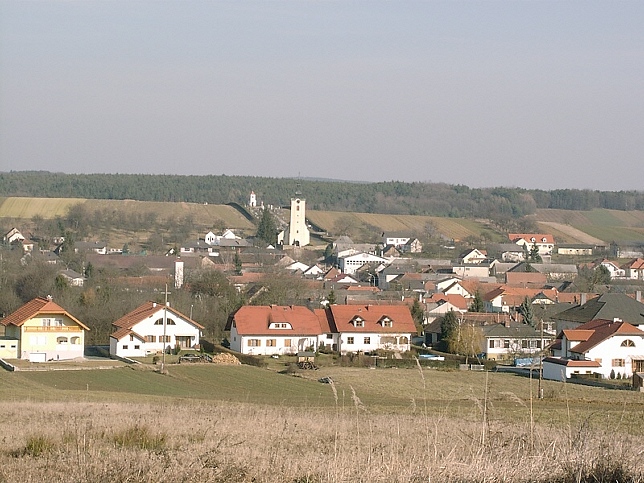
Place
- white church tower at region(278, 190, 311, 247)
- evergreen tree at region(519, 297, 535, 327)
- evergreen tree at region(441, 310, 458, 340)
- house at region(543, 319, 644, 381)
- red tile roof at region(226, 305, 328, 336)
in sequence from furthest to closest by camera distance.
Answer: white church tower at region(278, 190, 311, 247), evergreen tree at region(519, 297, 535, 327), evergreen tree at region(441, 310, 458, 340), red tile roof at region(226, 305, 328, 336), house at region(543, 319, 644, 381)

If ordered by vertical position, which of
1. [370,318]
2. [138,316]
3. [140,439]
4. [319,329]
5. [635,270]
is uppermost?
[635,270]

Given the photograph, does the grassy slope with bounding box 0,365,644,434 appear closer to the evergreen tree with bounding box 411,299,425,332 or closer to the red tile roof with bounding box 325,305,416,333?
the red tile roof with bounding box 325,305,416,333

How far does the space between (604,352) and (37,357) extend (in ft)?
69.6

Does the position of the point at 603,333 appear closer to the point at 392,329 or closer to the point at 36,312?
the point at 392,329

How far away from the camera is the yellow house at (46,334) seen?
124ft

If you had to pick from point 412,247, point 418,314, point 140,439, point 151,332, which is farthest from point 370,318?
point 412,247

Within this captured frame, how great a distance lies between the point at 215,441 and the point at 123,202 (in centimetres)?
13364

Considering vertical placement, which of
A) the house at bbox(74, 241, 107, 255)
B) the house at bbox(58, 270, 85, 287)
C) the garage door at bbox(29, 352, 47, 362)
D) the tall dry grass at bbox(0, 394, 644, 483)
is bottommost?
the garage door at bbox(29, 352, 47, 362)

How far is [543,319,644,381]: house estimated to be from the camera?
36438 mm

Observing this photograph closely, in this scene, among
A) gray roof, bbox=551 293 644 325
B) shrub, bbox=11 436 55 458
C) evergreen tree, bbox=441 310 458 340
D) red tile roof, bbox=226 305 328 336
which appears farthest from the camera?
evergreen tree, bbox=441 310 458 340

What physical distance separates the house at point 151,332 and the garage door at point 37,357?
2860 mm

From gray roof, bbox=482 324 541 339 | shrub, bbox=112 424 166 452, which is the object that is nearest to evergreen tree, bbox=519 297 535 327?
gray roof, bbox=482 324 541 339

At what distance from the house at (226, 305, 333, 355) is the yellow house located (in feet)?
23.7

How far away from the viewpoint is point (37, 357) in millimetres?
37250
